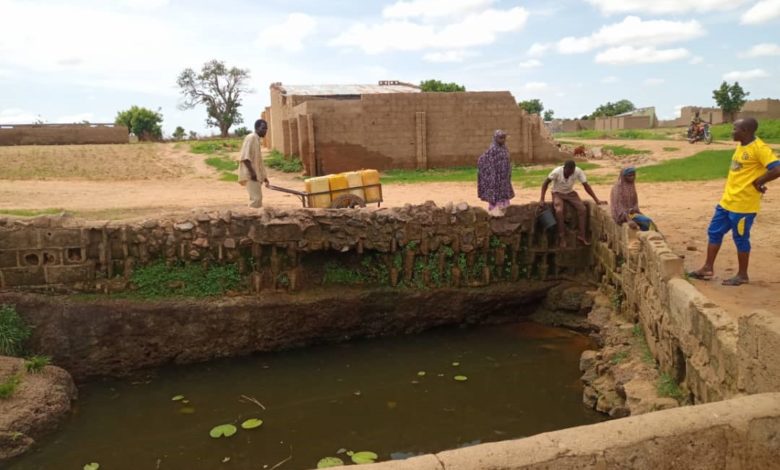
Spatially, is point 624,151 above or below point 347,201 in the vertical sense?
above

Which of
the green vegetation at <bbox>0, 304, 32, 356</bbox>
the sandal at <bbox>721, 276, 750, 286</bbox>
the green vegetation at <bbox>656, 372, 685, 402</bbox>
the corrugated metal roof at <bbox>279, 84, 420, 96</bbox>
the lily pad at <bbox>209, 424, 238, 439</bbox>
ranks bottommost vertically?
the lily pad at <bbox>209, 424, 238, 439</bbox>

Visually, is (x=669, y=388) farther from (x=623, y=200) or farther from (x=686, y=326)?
(x=623, y=200)

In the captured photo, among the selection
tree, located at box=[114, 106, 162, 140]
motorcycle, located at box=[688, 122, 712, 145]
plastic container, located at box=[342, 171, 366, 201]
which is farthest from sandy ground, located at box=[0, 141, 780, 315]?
tree, located at box=[114, 106, 162, 140]

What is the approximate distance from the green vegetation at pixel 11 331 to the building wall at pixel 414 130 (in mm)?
12270

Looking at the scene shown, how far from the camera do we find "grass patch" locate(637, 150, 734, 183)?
615 inches

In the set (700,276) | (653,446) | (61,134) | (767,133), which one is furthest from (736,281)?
(61,134)

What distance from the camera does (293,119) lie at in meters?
21.3

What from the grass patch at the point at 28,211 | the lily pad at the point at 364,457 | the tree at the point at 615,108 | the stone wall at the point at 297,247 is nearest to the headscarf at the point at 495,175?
the stone wall at the point at 297,247

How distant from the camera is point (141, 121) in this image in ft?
142

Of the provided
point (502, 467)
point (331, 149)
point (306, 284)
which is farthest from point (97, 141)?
point (502, 467)

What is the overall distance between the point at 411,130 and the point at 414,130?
10 cm

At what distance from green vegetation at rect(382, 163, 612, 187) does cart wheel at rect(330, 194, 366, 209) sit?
21.9 ft

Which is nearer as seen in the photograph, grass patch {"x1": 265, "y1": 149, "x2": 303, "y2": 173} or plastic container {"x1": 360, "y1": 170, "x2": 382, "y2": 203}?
plastic container {"x1": 360, "y1": 170, "x2": 382, "y2": 203}

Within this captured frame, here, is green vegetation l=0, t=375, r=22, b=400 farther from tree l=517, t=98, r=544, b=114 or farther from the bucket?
tree l=517, t=98, r=544, b=114
